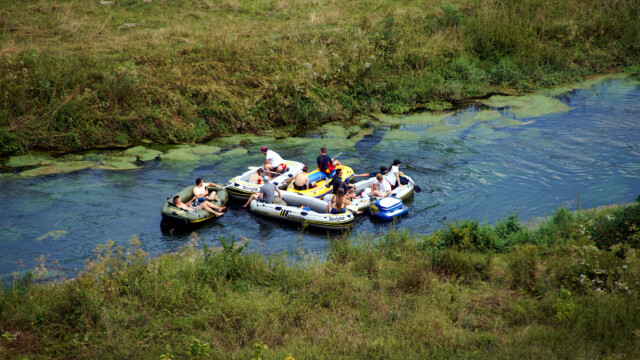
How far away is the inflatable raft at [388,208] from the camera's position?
12797 mm

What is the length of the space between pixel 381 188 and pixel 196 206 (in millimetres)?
4938

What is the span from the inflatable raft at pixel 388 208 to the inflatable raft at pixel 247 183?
2.89m

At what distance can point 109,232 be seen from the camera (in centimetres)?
1212

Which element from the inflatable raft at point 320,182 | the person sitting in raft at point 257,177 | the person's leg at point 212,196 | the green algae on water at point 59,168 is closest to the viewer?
the person's leg at point 212,196

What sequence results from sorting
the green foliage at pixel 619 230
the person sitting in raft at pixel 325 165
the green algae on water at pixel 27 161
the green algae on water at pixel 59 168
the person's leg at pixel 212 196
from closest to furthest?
the green foliage at pixel 619 230, the person's leg at pixel 212 196, the person sitting in raft at pixel 325 165, the green algae on water at pixel 59 168, the green algae on water at pixel 27 161

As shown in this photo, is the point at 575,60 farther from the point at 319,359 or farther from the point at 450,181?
the point at 319,359

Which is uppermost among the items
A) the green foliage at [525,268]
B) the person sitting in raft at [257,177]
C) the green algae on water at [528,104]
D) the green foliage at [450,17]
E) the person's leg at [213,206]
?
the green foliage at [450,17]

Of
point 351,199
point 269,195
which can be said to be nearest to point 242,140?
point 269,195

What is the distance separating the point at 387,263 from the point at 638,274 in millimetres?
4014

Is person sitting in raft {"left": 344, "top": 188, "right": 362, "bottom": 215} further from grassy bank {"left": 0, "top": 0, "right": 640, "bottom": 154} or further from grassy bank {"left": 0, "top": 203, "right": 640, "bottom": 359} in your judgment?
grassy bank {"left": 0, "top": 0, "right": 640, "bottom": 154}

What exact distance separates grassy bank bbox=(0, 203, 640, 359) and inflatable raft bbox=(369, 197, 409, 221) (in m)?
3.10

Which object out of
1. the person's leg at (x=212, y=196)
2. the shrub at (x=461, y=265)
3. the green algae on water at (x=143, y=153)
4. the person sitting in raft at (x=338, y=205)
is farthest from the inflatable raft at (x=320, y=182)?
the green algae on water at (x=143, y=153)

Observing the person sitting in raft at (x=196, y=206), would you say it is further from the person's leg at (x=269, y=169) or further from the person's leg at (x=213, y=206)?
the person's leg at (x=269, y=169)

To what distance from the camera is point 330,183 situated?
14055 millimetres
